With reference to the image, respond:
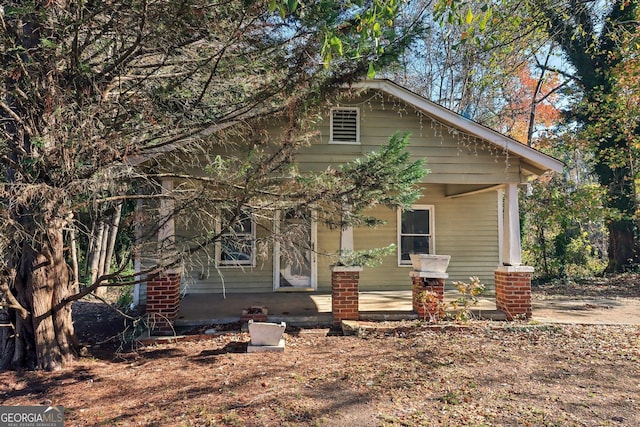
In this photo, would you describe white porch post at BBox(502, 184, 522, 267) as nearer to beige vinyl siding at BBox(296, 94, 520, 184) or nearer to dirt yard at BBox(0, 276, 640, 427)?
beige vinyl siding at BBox(296, 94, 520, 184)

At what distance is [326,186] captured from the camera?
15.6ft

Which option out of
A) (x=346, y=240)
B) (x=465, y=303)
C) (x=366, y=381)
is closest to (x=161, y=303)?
(x=346, y=240)

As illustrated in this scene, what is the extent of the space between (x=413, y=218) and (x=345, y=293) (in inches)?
150

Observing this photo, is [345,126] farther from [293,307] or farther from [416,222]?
[293,307]

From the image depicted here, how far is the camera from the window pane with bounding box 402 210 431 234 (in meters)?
9.48

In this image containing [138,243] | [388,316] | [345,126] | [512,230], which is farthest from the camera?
[345,126]

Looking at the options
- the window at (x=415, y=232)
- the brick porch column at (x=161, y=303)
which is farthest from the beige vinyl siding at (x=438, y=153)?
the brick porch column at (x=161, y=303)

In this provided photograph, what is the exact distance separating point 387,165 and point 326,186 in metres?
0.87

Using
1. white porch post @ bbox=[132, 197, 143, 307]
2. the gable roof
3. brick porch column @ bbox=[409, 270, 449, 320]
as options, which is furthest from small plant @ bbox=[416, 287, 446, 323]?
white porch post @ bbox=[132, 197, 143, 307]

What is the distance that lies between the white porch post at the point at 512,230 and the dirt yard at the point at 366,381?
1.20m

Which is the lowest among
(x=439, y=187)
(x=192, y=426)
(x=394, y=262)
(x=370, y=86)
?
(x=192, y=426)

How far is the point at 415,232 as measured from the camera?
9.52 m

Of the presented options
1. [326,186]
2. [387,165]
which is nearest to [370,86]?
[387,165]

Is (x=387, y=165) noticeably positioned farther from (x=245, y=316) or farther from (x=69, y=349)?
(x=69, y=349)
